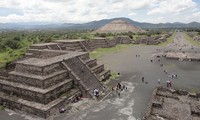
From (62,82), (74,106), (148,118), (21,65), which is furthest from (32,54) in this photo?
(148,118)

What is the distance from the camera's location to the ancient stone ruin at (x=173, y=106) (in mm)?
15641

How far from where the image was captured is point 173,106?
58.1 feet

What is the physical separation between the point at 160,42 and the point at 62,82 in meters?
68.5

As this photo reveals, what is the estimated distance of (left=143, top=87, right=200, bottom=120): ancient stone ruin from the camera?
15.6 metres

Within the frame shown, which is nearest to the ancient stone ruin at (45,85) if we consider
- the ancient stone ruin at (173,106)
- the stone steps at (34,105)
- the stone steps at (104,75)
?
the stone steps at (34,105)

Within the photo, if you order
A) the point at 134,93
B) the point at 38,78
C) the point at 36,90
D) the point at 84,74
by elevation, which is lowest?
the point at 134,93

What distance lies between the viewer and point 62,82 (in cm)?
1938

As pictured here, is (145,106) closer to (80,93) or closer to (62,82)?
A: (80,93)

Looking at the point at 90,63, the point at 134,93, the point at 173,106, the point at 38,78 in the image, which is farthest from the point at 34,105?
the point at 173,106

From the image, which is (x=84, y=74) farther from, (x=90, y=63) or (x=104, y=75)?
(x=104, y=75)

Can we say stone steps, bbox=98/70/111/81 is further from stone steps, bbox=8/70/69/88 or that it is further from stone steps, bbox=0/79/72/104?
stone steps, bbox=8/70/69/88

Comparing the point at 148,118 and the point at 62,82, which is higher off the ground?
the point at 62,82

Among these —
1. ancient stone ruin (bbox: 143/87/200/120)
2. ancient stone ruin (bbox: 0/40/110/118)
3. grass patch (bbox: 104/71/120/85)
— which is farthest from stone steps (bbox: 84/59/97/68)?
ancient stone ruin (bbox: 143/87/200/120)

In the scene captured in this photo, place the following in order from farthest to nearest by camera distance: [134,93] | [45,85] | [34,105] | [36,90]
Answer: [134,93], [45,85], [36,90], [34,105]
